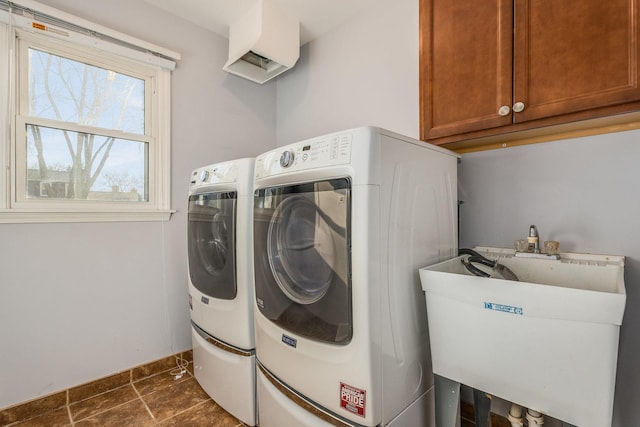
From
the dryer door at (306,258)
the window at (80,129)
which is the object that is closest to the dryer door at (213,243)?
the dryer door at (306,258)

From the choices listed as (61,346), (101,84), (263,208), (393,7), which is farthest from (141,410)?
(393,7)

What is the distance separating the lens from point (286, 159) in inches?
46.7

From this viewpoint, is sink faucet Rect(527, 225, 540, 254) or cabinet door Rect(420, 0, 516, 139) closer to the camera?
cabinet door Rect(420, 0, 516, 139)

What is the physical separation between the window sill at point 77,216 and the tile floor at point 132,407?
102 centimetres

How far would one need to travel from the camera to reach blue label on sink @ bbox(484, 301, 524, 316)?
89 cm

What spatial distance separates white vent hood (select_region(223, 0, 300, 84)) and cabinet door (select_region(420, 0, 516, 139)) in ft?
3.58

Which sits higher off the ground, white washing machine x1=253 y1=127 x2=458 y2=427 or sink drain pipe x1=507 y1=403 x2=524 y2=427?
white washing machine x1=253 y1=127 x2=458 y2=427

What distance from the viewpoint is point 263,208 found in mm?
1342

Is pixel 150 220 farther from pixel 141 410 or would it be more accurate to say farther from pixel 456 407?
pixel 456 407

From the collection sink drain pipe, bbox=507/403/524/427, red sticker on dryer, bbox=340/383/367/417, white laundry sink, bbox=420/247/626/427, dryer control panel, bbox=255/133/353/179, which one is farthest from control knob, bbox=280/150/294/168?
sink drain pipe, bbox=507/403/524/427

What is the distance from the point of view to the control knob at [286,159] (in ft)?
3.85

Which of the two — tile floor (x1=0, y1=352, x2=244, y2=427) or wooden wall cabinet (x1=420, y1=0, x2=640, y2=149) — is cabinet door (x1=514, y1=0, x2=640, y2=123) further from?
tile floor (x1=0, y1=352, x2=244, y2=427)

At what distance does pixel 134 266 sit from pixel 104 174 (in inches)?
25.6

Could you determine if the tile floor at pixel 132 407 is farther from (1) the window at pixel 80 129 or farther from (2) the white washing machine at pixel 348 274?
(1) the window at pixel 80 129
